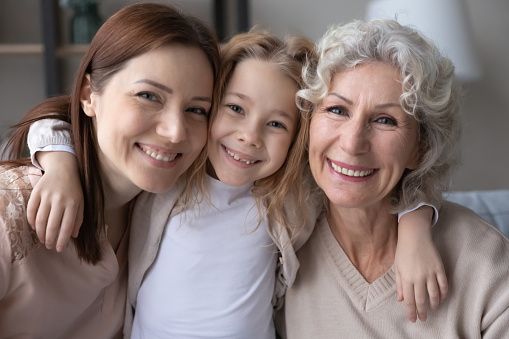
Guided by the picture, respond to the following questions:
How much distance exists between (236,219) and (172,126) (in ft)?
1.23

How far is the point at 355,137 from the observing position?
1.39 metres

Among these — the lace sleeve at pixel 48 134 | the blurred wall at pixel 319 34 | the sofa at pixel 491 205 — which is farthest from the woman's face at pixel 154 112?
the blurred wall at pixel 319 34

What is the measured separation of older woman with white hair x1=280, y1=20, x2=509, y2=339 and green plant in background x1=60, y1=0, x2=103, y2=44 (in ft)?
7.14

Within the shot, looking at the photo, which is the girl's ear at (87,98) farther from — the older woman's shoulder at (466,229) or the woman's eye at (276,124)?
the older woman's shoulder at (466,229)

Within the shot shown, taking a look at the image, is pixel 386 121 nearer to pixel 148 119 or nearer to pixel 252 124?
pixel 252 124

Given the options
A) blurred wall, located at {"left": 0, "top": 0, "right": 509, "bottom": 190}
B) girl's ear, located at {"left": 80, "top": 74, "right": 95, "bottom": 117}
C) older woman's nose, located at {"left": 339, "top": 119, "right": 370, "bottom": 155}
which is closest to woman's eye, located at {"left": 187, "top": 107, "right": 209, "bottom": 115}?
girl's ear, located at {"left": 80, "top": 74, "right": 95, "bottom": 117}

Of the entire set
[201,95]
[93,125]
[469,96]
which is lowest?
[469,96]

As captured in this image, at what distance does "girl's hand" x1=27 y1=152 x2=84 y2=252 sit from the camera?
4.08ft

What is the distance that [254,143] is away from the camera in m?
1.48

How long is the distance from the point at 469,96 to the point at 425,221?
2.46m

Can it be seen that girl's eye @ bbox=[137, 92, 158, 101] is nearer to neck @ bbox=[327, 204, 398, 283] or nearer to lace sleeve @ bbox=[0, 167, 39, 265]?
lace sleeve @ bbox=[0, 167, 39, 265]

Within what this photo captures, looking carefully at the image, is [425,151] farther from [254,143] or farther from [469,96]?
[469,96]

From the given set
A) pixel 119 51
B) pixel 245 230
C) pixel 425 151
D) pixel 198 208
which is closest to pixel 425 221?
pixel 425 151

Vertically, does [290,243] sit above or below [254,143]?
below
